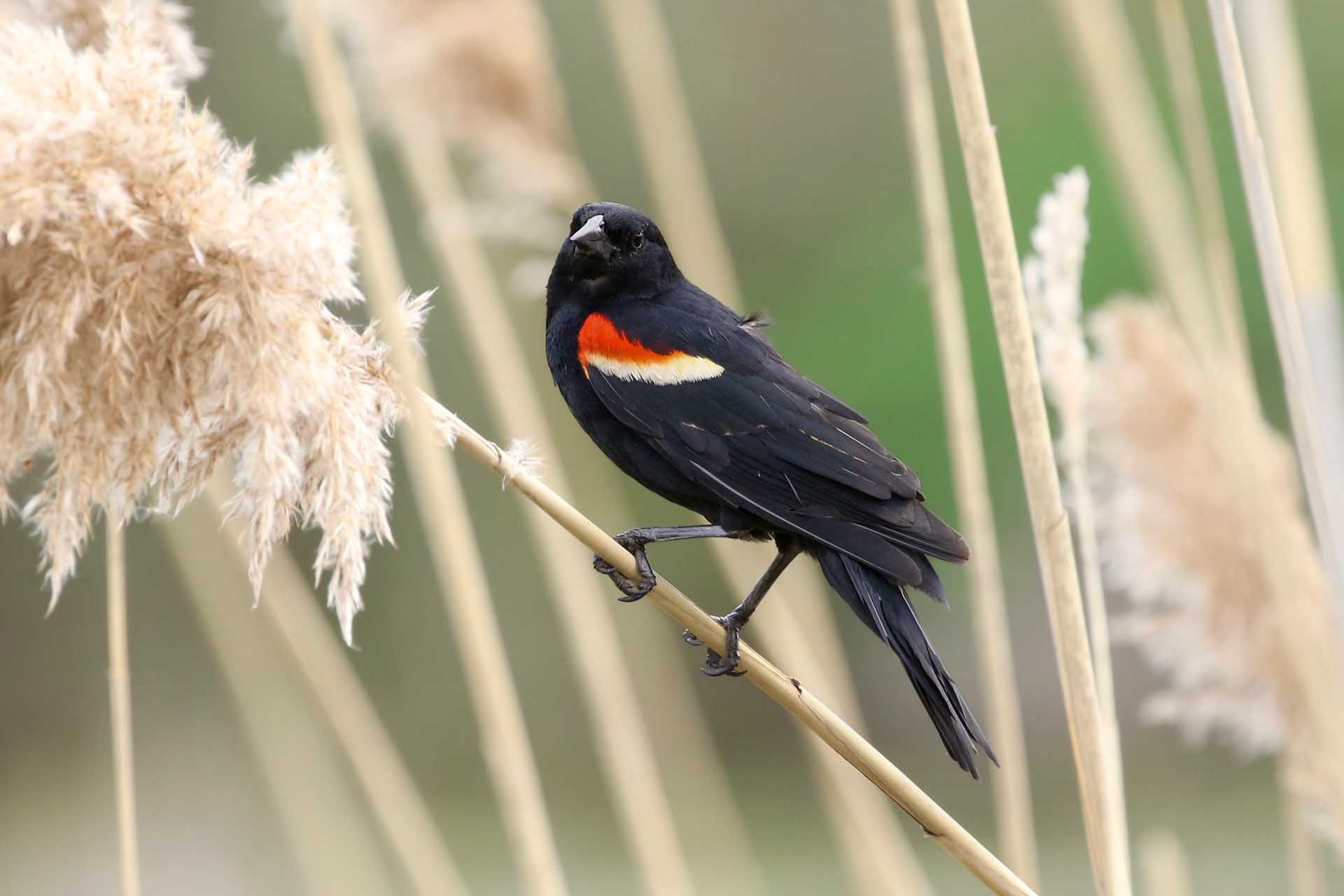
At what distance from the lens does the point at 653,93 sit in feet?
7.11

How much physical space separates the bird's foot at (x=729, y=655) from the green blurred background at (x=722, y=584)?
371 cm

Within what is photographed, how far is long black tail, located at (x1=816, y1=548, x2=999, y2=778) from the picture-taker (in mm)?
1284

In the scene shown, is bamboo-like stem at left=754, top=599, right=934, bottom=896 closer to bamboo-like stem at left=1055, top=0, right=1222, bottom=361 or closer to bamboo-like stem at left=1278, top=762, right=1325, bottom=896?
bamboo-like stem at left=1278, top=762, right=1325, bottom=896

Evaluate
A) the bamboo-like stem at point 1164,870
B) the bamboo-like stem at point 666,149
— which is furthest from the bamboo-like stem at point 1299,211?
the bamboo-like stem at point 666,149

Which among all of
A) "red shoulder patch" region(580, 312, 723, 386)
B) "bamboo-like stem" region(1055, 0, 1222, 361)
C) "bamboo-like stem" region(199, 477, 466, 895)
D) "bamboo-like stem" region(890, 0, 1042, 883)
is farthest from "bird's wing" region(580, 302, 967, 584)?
"bamboo-like stem" region(199, 477, 466, 895)

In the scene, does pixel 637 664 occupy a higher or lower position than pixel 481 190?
lower

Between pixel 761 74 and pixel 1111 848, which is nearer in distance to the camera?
pixel 1111 848

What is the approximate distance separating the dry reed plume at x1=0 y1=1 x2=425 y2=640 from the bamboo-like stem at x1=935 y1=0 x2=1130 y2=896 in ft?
1.89

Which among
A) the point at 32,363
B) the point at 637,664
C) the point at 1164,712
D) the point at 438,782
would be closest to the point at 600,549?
the point at 32,363

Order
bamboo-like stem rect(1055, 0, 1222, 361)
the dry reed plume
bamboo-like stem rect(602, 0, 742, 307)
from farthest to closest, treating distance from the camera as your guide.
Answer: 1. bamboo-like stem rect(602, 0, 742, 307)
2. bamboo-like stem rect(1055, 0, 1222, 361)
3. the dry reed plume

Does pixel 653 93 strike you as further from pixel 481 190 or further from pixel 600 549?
pixel 600 549

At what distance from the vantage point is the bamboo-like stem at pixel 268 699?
2137 mm

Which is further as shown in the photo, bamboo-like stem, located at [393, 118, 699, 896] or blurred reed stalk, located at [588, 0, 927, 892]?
blurred reed stalk, located at [588, 0, 927, 892]

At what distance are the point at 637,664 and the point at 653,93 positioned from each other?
2.89 meters
